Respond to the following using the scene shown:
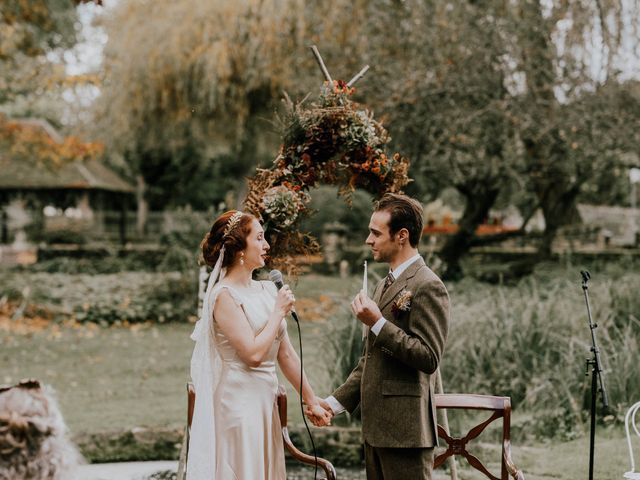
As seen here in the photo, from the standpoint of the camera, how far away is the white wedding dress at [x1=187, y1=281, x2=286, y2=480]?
4035 mm

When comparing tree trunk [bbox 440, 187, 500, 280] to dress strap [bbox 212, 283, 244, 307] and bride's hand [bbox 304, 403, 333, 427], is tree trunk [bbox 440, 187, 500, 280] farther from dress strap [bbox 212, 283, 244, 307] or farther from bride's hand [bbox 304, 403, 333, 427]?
dress strap [bbox 212, 283, 244, 307]

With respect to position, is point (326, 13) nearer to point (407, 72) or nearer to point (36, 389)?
point (407, 72)

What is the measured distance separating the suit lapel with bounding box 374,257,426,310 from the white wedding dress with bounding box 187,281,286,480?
688 mm

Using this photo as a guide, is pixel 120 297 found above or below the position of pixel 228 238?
below

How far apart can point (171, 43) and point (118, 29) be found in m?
2.11

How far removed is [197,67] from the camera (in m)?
15.8

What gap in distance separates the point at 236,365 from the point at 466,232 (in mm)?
12736

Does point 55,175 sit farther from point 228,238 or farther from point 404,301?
point 404,301

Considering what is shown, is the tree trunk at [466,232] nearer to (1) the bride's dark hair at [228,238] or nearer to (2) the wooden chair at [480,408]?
(2) the wooden chair at [480,408]

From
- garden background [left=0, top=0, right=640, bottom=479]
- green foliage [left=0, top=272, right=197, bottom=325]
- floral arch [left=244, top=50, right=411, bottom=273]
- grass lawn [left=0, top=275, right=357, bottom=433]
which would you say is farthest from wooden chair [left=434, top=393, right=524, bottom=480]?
green foliage [left=0, top=272, right=197, bottom=325]

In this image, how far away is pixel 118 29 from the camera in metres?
17.2

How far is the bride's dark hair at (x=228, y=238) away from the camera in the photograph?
414 centimetres

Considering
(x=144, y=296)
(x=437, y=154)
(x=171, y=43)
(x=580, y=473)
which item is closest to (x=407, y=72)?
(x=437, y=154)

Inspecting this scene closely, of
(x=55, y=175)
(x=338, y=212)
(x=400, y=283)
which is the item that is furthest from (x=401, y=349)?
(x=55, y=175)
